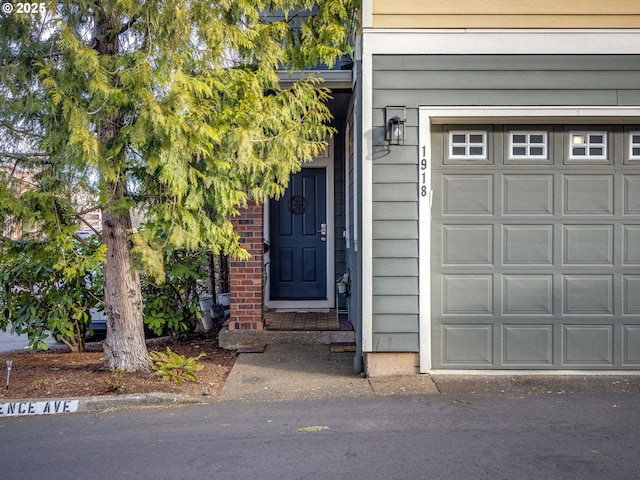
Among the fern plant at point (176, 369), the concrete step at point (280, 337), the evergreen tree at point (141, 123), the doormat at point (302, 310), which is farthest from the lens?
the doormat at point (302, 310)

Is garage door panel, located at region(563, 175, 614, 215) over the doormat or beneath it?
over

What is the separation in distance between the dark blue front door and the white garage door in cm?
290

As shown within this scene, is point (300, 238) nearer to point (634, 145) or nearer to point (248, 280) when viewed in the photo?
point (248, 280)

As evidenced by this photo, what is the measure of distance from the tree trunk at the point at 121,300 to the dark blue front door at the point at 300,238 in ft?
9.35

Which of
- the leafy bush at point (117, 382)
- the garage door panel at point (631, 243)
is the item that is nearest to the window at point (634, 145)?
the garage door panel at point (631, 243)

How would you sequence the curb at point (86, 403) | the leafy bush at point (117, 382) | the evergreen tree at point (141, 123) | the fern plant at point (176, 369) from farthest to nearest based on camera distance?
1. the fern plant at point (176, 369)
2. the leafy bush at point (117, 382)
3. the curb at point (86, 403)
4. the evergreen tree at point (141, 123)

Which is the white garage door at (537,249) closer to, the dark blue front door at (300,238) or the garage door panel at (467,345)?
the garage door panel at (467,345)

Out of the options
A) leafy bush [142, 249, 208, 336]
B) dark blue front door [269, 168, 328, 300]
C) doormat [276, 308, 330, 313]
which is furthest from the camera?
dark blue front door [269, 168, 328, 300]

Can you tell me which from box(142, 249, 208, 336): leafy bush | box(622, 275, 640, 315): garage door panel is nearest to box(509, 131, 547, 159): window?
box(622, 275, 640, 315): garage door panel

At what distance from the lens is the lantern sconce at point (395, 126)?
5.62m

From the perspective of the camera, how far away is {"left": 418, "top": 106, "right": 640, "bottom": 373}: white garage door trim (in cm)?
565

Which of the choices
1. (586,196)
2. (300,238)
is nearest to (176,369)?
(300,238)

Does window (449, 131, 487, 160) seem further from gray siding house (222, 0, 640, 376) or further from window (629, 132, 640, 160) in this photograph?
window (629, 132, 640, 160)

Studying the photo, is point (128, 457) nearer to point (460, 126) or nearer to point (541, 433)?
point (541, 433)
